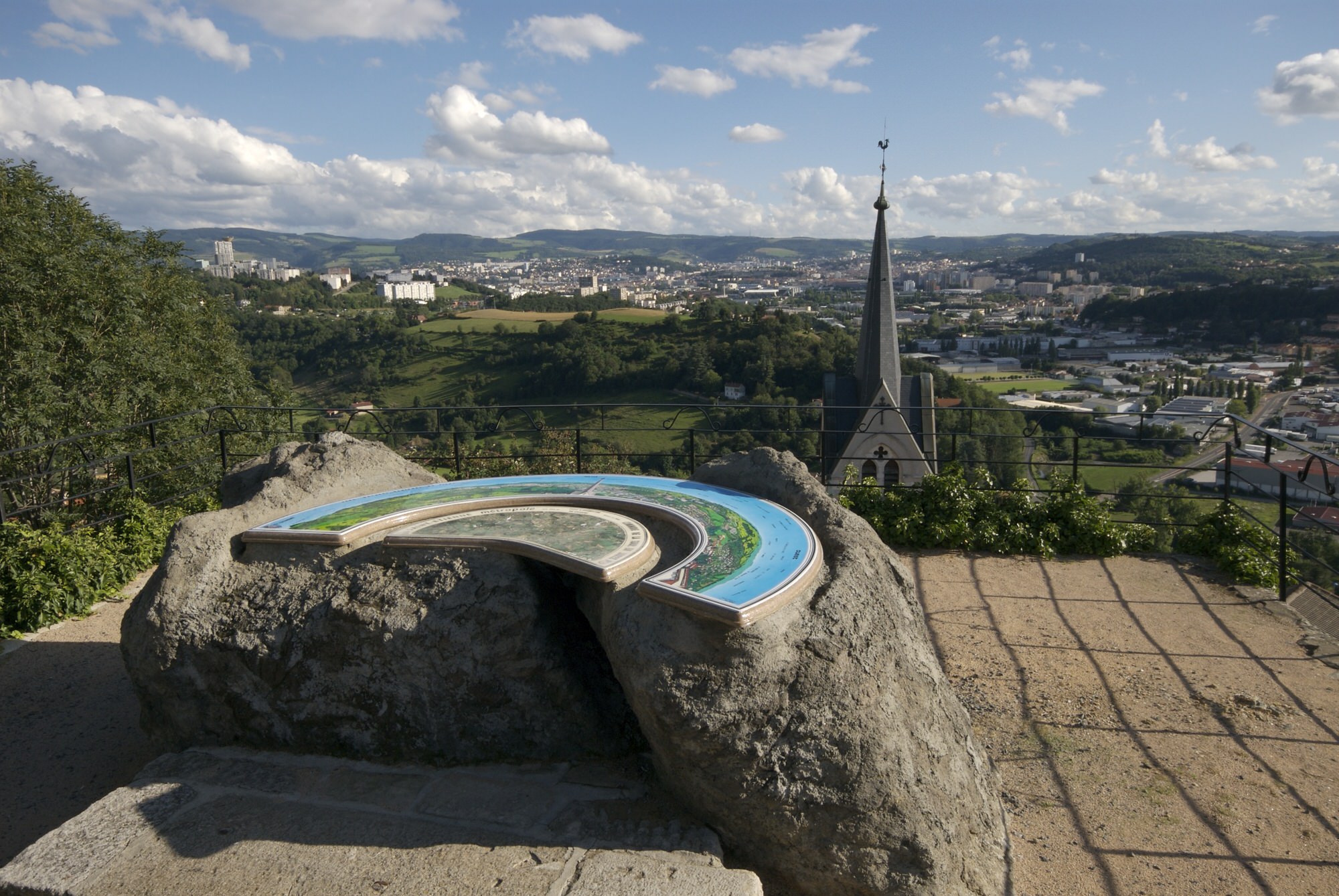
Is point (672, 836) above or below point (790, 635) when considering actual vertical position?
below

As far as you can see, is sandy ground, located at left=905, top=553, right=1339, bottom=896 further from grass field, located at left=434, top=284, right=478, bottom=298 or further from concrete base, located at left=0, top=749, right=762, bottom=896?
grass field, located at left=434, top=284, right=478, bottom=298

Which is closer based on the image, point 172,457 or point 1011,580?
point 1011,580

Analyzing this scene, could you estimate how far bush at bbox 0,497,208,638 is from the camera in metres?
6.47

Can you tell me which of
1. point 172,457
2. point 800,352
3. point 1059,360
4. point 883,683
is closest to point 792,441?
point 800,352

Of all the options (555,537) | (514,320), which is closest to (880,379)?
(555,537)

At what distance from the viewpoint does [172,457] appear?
12625mm

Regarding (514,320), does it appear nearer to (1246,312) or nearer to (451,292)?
(451,292)

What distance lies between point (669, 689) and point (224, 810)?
2.26 meters

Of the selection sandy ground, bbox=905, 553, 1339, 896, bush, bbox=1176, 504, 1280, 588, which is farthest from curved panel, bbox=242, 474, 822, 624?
bush, bbox=1176, 504, 1280, 588

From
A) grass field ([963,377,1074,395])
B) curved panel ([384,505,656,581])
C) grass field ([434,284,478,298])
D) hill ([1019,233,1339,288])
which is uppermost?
hill ([1019,233,1339,288])

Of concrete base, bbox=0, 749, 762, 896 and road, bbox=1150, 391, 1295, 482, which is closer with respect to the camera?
concrete base, bbox=0, 749, 762, 896

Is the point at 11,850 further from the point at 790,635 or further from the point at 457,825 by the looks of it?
the point at 790,635

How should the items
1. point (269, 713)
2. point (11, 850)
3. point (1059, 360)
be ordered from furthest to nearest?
point (1059, 360) < point (269, 713) < point (11, 850)

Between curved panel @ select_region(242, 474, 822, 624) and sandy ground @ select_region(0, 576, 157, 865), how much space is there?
1592 mm
